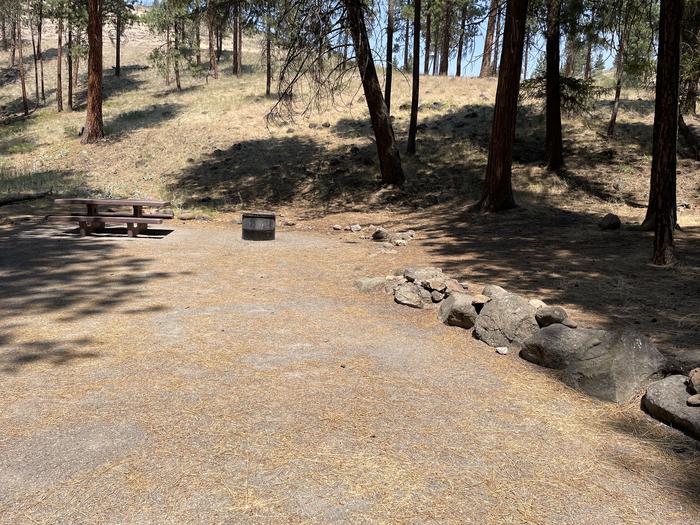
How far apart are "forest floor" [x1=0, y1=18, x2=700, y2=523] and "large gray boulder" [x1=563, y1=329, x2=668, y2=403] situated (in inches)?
6.8

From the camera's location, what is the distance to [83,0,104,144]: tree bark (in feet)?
68.0

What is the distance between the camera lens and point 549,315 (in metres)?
4.52

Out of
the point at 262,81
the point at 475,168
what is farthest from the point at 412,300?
the point at 262,81

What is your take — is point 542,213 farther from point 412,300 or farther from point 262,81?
point 262,81

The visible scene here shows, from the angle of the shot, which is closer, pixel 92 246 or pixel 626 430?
pixel 626 430

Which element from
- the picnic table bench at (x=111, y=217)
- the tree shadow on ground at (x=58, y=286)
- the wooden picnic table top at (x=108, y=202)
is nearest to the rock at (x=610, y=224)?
the tree shadow on ground at (x=58, y=286)

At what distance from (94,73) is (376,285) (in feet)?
65.3

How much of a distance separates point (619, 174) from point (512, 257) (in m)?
8.81

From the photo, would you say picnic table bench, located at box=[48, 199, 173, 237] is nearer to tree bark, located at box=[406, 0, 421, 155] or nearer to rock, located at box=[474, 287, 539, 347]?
rock, located at box=[474, 287, 539, 347]

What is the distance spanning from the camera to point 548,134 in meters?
15.4

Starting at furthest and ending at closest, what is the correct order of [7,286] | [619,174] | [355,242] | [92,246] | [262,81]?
[262,81]
[619,174]
[355,242]
[92,246]
[7,286]

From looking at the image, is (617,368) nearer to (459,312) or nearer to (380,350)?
(459,312)

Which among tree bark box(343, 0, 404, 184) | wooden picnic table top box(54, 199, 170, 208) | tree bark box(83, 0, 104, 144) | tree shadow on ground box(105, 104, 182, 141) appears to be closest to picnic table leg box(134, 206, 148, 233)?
wooden picnic table top box(54, 199, 170, 208)

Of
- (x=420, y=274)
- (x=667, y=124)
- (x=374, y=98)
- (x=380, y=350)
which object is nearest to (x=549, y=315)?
(x=380, y=350)
